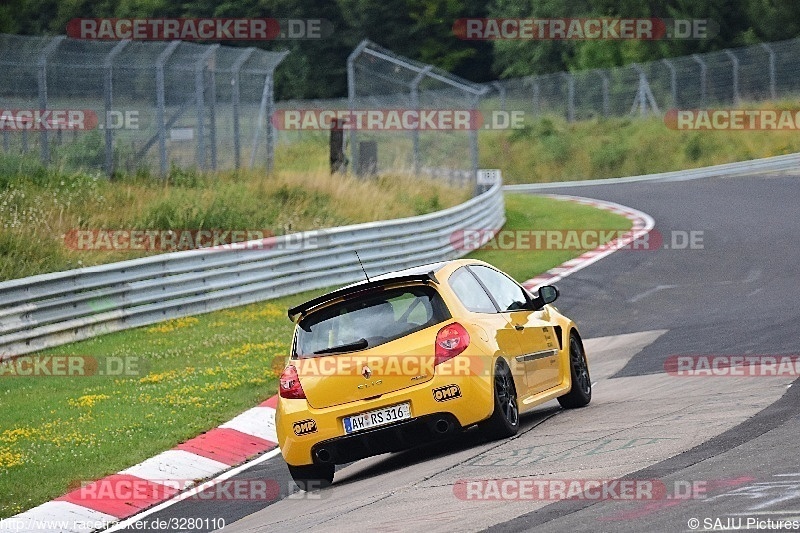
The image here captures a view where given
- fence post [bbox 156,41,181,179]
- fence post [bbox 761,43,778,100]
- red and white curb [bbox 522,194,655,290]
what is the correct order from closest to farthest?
red and white curb [bbox 522,194,655,290], fence post [bbox 156,41,181,179], fence post [bbox 761,43,778,100]

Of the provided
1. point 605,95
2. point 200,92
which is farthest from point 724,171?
point 200,92

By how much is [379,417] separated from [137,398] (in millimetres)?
5066

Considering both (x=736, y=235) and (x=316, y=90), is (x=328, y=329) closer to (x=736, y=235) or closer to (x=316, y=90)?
(x=736, y=235)

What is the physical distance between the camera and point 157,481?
1087 cm

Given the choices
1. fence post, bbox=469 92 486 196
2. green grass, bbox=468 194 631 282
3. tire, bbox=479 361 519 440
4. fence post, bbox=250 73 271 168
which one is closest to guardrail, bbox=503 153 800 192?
green grass, bbox=468 194 631 282

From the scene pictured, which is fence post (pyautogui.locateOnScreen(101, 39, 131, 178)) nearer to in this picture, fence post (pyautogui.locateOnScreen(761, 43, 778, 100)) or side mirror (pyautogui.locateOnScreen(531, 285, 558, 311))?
side mirror (pyautogui.locateOnScreen(531, 285, 558, 311))

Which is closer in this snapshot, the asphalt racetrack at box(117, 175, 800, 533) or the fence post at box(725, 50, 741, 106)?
the asphalt racetrack at box(117, 175, 800, 533)

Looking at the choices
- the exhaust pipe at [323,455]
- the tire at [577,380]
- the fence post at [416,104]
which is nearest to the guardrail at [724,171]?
the fence post at [416,104]

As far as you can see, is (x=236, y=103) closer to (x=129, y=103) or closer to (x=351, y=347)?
(x=129, y=103)

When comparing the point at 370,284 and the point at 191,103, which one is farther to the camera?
the point at 191,103

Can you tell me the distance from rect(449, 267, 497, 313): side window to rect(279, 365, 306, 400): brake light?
4.12 feet

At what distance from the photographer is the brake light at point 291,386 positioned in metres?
9.76

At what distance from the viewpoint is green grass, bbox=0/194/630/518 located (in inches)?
445

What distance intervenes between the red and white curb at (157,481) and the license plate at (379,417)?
1.57 meters
